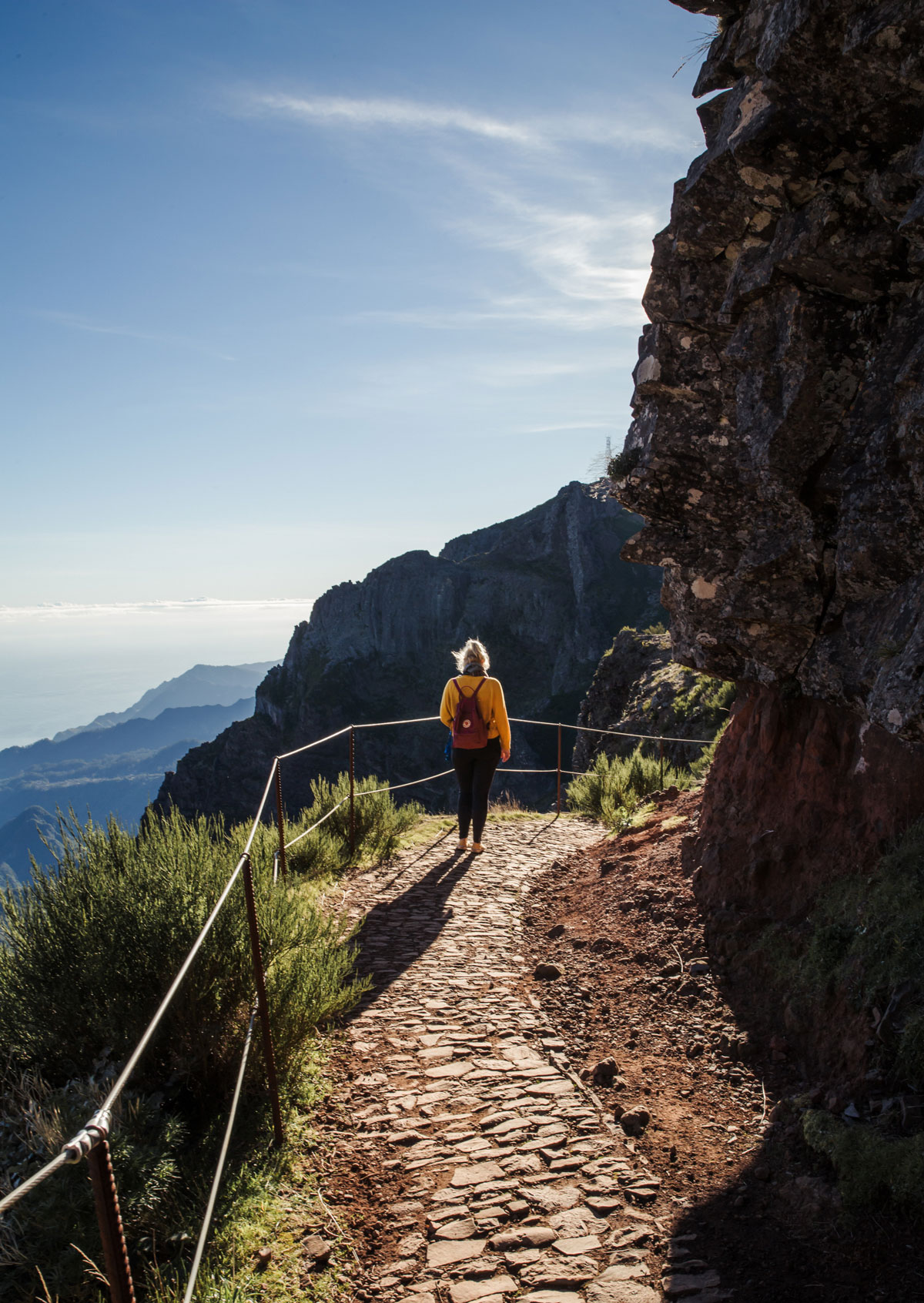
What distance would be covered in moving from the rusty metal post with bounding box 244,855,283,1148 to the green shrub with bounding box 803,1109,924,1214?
2.15 meters

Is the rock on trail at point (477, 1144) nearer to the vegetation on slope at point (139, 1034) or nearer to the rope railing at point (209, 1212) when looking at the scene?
the vegetation on slope at point (139, 1034)

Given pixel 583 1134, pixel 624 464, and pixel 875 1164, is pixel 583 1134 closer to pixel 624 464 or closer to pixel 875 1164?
pixel 875 1164

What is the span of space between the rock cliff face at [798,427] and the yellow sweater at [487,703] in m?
2.54

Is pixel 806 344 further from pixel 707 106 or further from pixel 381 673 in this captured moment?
pixel 381 673

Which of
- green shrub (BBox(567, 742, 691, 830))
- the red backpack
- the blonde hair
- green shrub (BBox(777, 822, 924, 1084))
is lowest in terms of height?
green shrub (BBox(567, 742, 691, 830))

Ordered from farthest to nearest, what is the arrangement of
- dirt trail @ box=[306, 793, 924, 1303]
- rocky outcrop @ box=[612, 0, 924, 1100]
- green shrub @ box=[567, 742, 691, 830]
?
1. green shrub @ box=[567, 742, 691, 830]
2. rocky outcrop @ box=[612, 0, 924, 1100]
3. dirt trail @ box=[306, 793, 924, 1303]

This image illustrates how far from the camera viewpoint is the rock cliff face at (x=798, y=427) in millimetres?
3631

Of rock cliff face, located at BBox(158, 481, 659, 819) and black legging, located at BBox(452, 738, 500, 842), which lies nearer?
black legging, located at BBox(452, 738, 500, 842)

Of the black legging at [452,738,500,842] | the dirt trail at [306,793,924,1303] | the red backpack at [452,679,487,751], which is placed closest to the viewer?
the dirt trail at [306,793,924,1303]

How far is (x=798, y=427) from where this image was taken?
13.9 feet

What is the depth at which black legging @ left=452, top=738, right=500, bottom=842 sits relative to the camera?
7902 mm

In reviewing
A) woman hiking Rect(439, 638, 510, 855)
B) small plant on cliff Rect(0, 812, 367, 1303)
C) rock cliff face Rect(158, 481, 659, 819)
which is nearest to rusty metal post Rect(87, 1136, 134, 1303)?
small plant on cliff Rect(0, 812, 367, 1303)

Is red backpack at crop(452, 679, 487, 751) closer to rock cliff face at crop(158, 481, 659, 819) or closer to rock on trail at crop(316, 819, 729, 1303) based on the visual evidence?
rock on trail at crop(316, 819, 729, 1303)

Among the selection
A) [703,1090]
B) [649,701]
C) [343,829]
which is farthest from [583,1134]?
[649,701]
